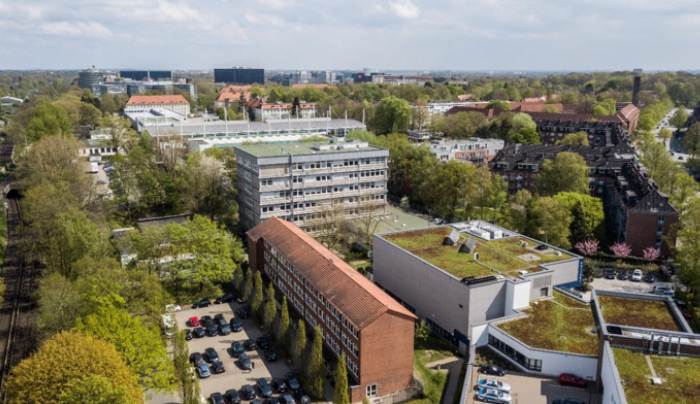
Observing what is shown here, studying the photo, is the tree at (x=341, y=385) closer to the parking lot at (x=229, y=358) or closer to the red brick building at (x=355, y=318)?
the red brick building at (x=355, y=318)

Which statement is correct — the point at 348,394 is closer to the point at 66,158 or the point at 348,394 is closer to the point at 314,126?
the point at 66,158

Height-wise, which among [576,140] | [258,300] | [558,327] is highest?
[576,140]

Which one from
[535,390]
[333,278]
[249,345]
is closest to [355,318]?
[333,278]

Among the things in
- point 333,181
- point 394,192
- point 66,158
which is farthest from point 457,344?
point 66,158

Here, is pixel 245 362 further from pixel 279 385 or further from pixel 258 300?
pixel 258 300

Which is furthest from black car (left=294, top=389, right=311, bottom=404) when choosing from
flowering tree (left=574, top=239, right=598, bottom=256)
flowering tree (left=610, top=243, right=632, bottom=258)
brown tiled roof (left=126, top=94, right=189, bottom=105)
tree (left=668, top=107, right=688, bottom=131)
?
tree (left=668, top=107, right=688, bottom=131)

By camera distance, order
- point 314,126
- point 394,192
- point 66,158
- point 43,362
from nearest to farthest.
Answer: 1. point 43,362
2. point 66,158
3. point 394,192
4. point 314,126

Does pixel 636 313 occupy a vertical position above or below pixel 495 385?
above
